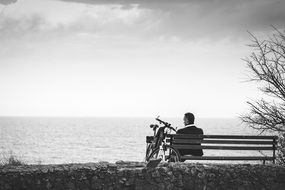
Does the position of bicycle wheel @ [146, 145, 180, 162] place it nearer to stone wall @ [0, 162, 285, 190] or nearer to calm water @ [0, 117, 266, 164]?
calm water @ [0, 117, 266, 164]

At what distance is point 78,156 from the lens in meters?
47.7

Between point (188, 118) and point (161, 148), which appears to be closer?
point (161, 148)

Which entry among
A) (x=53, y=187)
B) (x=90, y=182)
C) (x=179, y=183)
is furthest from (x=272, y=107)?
(x=53, y=187)

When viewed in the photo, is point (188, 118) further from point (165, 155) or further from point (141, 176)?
point (141, 176)

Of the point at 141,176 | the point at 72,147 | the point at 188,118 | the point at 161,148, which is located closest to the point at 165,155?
the point at 161,148

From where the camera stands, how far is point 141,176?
17.1 feet

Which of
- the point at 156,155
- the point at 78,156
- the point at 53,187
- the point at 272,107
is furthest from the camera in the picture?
the point at 78,156

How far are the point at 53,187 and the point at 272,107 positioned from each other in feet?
15.5

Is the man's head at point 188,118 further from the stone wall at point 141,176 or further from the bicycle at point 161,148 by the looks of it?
the stone wall at point 141,176

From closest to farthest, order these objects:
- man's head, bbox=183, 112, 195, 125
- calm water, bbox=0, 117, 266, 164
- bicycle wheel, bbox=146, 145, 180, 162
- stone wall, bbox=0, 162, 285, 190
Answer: stone wall, bbox=0, 162, 285, 190 < bicycle wheel, bbox=146, 145, 180, 162 < man's head, bbox=183, 112, 195, 125 < calm water, bbox=0, 117, 266, 164

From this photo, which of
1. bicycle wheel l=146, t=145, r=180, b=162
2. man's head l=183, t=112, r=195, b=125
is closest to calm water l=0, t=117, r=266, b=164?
man's head l=183, t=112, r=195, b=125

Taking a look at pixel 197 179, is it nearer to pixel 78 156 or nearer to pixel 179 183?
pixel 179 183

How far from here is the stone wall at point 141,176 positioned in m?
4.93

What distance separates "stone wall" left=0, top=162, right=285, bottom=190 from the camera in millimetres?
4930
